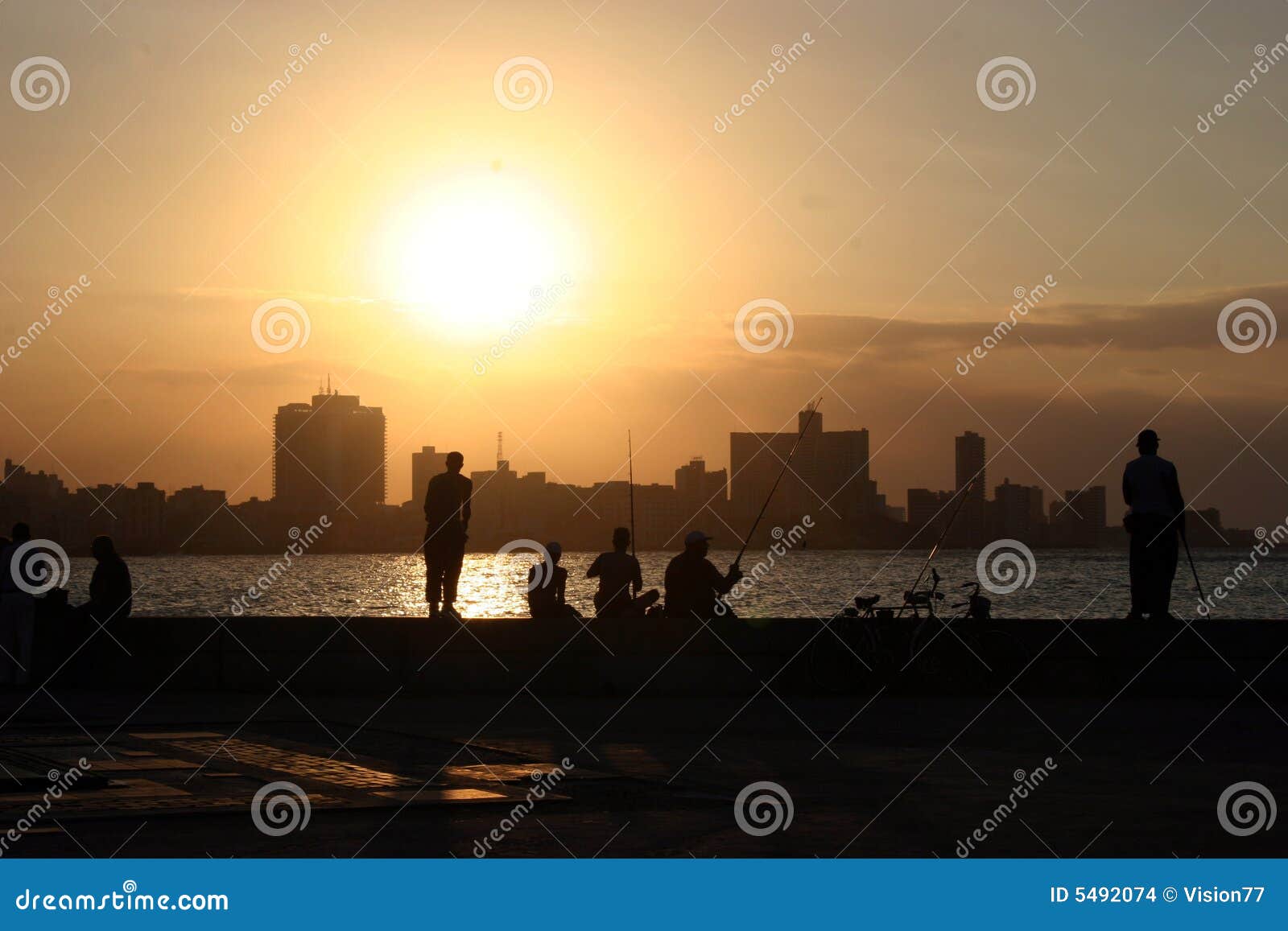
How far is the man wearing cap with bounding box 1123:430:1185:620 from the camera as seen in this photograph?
45.7ft

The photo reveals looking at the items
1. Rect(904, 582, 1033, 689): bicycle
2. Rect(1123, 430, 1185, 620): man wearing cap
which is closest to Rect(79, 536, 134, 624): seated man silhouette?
Rect(904, 582, 1033, 689): bicycle

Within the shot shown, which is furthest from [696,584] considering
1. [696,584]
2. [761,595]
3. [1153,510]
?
[761,595]

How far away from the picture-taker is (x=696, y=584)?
1573 cm

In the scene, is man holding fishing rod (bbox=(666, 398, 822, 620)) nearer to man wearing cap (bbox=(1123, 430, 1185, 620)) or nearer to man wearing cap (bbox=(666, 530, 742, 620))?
man wearing cap (bbox=(666, 530, 742, 620))

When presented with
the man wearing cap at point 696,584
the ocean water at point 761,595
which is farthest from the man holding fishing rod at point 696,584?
the ocean water at point 761,595

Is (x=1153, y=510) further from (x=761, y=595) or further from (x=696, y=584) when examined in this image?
(x=761, y=595)

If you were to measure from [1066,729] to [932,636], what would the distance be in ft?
9.68

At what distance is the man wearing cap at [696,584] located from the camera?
617 inches

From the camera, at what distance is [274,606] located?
69.9m

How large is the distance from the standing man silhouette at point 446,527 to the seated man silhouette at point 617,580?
→ 1.41m

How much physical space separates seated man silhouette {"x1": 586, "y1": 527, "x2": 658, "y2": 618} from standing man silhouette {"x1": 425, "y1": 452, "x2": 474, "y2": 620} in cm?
141

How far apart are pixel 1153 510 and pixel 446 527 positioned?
6.60 metres

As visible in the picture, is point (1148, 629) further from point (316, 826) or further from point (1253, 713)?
point (316, 826)

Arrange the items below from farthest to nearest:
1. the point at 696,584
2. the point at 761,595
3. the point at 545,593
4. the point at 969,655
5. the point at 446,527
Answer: the point at 761,595
the point at 545,593
the point at 696,584
the point at 446,527
the point at 969,655
